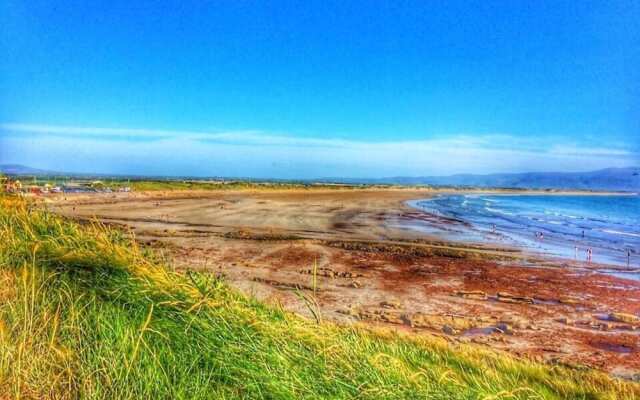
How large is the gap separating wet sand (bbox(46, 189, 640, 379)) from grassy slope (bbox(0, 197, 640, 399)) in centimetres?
66

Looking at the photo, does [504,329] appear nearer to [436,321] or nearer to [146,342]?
[436,321]

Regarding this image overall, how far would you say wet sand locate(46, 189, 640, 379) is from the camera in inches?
282

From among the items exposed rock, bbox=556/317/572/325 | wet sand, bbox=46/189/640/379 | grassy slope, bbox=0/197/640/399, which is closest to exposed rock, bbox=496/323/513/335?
wet sand, bbox=46/189/640/379

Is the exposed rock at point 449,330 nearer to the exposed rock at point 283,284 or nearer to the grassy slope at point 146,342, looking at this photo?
the exposed rock at point 283,284

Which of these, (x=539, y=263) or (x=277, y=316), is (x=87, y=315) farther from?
(x=539, y=263)

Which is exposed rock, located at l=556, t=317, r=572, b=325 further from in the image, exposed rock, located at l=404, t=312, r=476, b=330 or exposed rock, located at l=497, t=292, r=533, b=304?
Answer: exposed rock, located at l=404, t=312, r=476, b=330

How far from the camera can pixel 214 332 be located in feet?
8.75

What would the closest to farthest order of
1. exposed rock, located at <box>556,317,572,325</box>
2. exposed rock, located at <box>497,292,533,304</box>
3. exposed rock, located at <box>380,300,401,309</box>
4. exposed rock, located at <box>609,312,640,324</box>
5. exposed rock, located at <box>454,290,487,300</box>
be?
1. exposed rock, located at <box>556,317,572,325</box>
2. exposed rock, located at <box>609,312,640,324</box>
3. exposed rock, located at <box>380,300,401,309</box>
4. exposed rock, located at <box>497,292,533,304</box>
5. exposed rock, located at <box>454,290,487,300</box>

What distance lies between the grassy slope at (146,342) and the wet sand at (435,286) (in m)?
0.66

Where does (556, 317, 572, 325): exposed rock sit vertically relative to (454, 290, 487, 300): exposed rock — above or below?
below

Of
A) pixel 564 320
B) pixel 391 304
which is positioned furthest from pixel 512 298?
pixel 391 304

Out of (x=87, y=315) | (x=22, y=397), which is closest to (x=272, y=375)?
(x=87, y=315)

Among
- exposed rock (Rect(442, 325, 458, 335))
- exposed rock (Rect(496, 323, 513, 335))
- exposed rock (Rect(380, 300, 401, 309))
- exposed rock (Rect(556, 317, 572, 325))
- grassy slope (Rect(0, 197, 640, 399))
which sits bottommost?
exposed rock (Rect(556, 317, 572, 325))

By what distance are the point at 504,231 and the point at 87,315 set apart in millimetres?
23454
